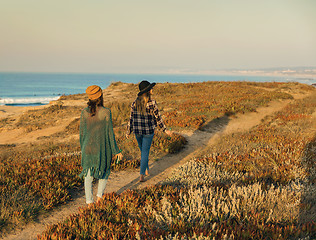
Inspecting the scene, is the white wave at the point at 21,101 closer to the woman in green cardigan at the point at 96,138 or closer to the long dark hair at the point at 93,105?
the woman in green cardigan at the point at 96,138

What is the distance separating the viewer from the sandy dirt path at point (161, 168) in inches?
172

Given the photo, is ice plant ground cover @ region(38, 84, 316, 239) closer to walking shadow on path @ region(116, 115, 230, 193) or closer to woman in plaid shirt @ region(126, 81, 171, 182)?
walking shadow on path @ region(116, 115, 230, 193)

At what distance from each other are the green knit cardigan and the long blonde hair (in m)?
1.90

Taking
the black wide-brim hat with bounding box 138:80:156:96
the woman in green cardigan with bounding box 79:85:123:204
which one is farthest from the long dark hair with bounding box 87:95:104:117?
the black wide-brim hat with bounding box 138:80:156:96

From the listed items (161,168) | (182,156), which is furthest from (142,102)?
(182,156)

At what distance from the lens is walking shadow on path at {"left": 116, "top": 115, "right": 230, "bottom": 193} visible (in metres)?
6.65

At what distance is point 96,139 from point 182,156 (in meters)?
5.21

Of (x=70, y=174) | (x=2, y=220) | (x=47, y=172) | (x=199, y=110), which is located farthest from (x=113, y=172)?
(x=199, y=110)

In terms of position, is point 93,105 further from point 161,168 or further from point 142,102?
point 161,168

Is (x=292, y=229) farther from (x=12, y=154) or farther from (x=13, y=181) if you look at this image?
(x=12, y=154)

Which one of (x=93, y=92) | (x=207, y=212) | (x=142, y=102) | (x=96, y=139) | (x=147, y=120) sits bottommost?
(x=207, y=212)

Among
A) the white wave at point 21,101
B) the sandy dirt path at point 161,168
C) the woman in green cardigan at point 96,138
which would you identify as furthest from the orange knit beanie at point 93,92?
the white wave at point 21,101

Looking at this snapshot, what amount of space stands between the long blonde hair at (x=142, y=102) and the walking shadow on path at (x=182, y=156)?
6.39 feet

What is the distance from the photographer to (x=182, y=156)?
8.99 metres
